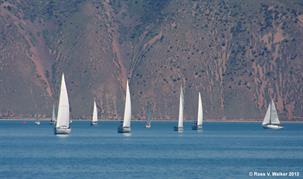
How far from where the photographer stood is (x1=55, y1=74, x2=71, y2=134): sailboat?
111500 millimetres

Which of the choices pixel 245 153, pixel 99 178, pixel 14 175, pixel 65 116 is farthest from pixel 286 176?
pixel 65 116

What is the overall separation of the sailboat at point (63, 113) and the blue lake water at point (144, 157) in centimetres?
129

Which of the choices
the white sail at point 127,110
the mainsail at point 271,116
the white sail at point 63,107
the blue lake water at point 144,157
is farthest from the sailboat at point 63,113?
the mainsail at point 271,116

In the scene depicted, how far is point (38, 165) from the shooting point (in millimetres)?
82188

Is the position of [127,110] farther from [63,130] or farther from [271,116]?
[271,116]

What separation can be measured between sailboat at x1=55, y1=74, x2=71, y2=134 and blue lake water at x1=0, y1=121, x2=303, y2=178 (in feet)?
4.22

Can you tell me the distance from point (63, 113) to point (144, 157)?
23892 mm

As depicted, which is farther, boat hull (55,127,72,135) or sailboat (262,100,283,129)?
sailboat (262,100,283,129)

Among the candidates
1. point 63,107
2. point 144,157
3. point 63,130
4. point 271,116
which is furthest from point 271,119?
point 144,157

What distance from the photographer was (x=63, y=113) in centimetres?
11456

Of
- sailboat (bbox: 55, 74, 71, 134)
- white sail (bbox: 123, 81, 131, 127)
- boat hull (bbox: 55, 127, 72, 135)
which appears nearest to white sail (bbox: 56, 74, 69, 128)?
sailboat (bbox: 55, 74, 71, 134)

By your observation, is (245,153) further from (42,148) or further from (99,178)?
(99,178)

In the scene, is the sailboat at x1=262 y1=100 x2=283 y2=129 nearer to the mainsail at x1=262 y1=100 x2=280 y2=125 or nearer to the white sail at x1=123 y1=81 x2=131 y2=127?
the mainsail at x1=262 y1=100 x2=280 y2=125

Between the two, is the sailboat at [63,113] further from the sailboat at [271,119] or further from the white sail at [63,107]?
the sailboat at [271,119]
